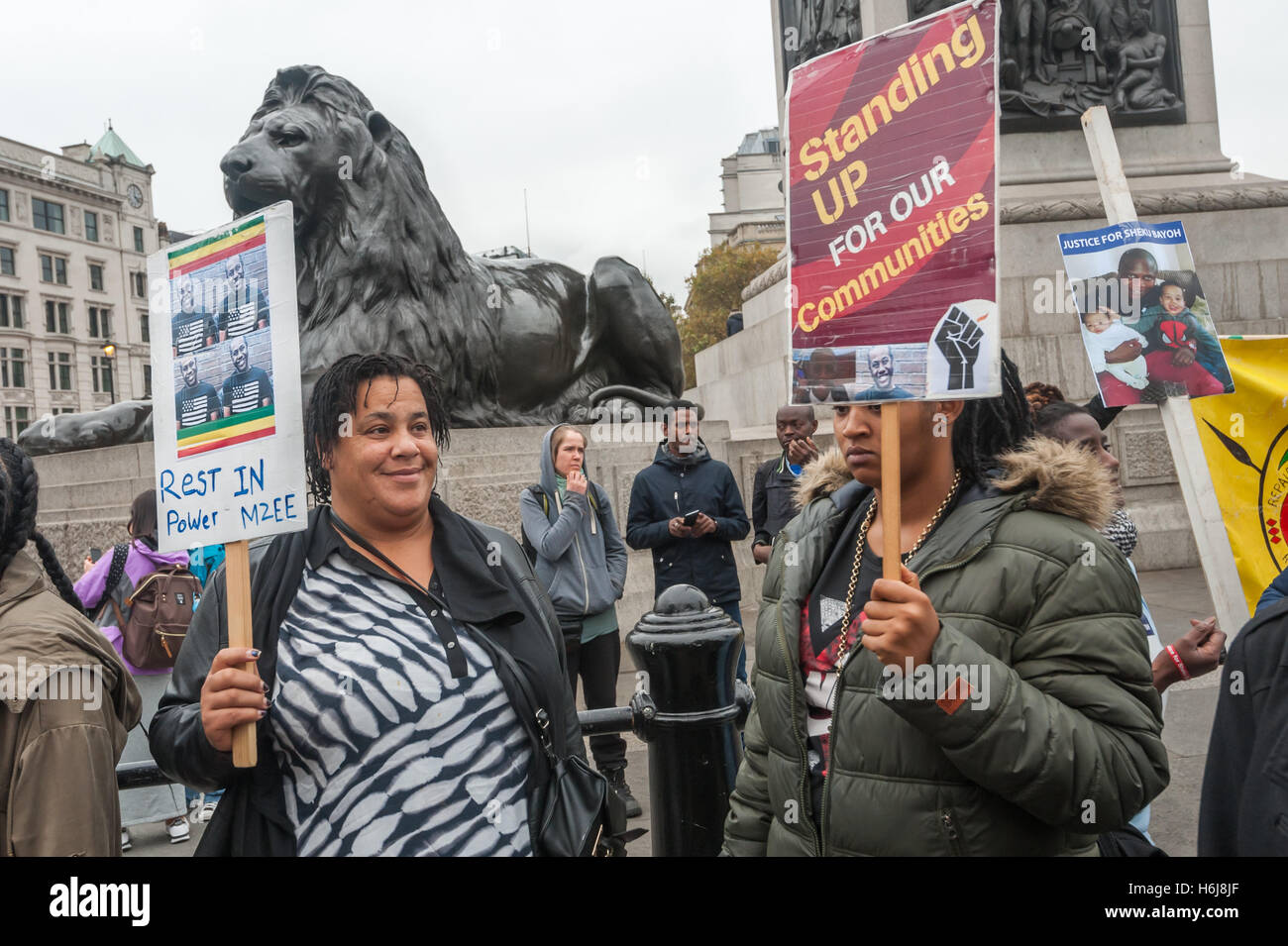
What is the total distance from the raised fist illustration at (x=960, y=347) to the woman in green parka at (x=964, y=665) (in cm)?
13

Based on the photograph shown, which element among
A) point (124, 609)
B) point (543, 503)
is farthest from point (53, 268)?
point (543, 503)

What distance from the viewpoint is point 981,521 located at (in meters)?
2.07

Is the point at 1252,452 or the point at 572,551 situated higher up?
the point at 1252,452

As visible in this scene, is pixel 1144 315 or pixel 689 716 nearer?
pixel 689 716

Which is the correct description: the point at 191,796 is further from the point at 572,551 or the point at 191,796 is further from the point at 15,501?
the point at 15,501

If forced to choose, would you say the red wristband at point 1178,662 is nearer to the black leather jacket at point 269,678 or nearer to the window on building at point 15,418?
the black leather jacket at point 269,678

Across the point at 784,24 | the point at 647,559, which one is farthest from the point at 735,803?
the point at 784,24

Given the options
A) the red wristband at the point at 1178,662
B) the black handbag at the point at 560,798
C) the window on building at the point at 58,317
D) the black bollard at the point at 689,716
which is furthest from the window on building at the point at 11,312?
the red wristband at the point at 1178,662

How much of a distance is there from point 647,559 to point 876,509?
623 centimetres

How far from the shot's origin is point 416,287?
27.7 feet

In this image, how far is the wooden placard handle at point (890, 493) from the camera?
1.94m

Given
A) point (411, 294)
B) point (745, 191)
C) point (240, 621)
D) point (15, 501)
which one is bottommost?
point (240, 621)

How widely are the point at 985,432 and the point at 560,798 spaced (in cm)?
117

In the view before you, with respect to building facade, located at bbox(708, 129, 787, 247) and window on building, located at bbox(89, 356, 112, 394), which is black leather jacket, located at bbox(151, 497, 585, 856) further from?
building facade, located at bbox(708, 129, 787, 247)
